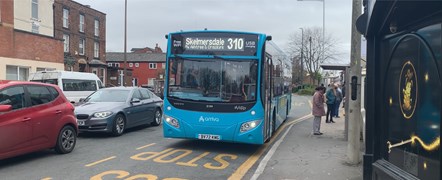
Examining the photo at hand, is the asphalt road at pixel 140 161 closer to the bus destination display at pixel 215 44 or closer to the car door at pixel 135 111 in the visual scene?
the car door at pixel 135 111

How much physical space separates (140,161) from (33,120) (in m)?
2.13

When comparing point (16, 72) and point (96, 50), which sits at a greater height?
point (96, 50)

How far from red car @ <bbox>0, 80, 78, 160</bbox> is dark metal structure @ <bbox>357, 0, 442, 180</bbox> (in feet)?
19.8

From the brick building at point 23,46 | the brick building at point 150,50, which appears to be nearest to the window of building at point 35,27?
the brick building at point 23,46

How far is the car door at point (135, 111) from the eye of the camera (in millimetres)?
12492

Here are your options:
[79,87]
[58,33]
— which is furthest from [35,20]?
[79,87]

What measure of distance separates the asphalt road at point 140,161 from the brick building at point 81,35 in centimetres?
2812

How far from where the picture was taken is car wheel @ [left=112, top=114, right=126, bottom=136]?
1152 centimetres

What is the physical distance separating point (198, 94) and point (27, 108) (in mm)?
3516

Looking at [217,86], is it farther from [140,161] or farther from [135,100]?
[135,100]

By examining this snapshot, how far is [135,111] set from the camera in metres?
→ 12.9

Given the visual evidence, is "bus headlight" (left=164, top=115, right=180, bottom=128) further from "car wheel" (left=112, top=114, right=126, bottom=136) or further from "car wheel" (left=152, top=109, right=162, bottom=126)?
"car wheel" (left=152, top=109, right=162, bottom=126)

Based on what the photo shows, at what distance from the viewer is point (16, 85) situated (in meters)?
7.59

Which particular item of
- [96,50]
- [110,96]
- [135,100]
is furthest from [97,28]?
[135,100]
